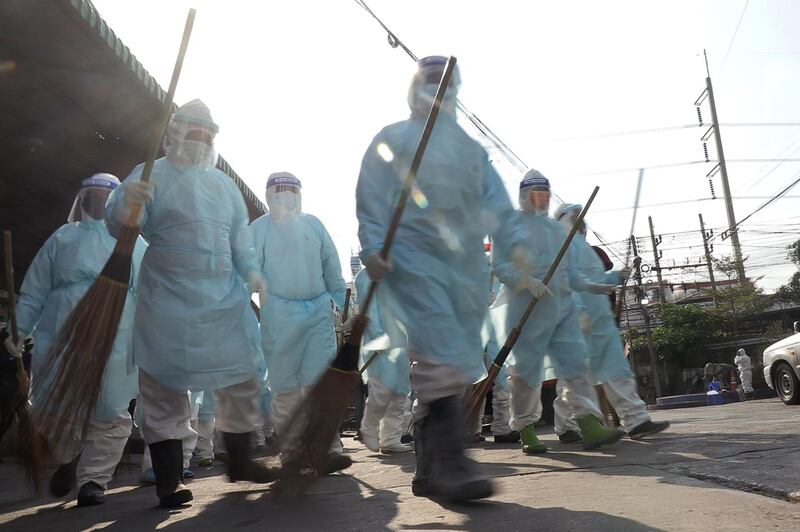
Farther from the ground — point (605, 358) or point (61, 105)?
point (61, 105)

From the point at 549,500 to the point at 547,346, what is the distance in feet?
8.00

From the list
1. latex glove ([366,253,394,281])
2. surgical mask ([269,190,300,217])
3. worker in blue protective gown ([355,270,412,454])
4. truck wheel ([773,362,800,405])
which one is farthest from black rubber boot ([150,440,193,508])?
truck wheel ([773,362,800,405])

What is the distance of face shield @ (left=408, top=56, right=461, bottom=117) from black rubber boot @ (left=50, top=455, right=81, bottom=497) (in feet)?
9.44

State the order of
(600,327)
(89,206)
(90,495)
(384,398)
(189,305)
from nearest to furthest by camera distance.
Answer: (189,305)
(90,495)
(89,206)
(600,327)
(384,398)

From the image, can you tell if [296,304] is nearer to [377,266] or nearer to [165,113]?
[165,113]

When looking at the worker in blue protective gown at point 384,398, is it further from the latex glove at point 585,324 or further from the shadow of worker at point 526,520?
the shadow of worker at point 526,520

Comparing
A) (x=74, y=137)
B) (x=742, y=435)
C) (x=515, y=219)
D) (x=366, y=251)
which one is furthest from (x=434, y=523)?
(x=74, y=137)

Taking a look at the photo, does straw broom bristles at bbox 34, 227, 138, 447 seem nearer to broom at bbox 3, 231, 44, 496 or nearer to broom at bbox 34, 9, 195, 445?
broom at bbox 34, 9, 195, 445

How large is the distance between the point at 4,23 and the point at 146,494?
3059mm

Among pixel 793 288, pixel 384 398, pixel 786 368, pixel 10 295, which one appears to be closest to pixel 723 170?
pixel 793 288

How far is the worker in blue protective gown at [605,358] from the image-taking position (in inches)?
194

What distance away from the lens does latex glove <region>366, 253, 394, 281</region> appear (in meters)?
2.89

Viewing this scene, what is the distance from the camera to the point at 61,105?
626 cm

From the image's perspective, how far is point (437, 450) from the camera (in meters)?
2.68
